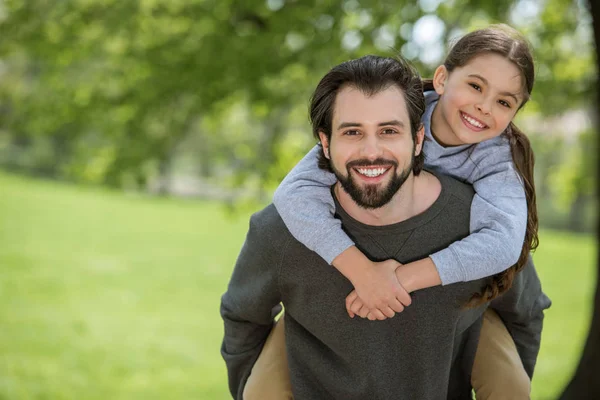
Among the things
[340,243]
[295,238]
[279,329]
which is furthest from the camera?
[279,329]

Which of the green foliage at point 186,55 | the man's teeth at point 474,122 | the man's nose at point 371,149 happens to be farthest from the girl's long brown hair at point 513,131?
the green foliage at point 186,55

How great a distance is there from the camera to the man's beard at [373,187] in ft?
5.85

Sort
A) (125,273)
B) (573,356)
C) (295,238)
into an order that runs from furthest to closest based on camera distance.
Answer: (125,273), (573,356), (295,238)

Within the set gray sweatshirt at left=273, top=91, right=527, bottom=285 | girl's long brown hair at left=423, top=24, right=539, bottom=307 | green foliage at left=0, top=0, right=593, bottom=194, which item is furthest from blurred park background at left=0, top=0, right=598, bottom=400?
gray sweatshirt at left=273, top=91, right=527, bottom=285

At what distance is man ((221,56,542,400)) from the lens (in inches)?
70.7

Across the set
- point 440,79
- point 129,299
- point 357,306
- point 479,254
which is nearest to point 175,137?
point 440,79

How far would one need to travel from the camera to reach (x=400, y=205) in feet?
6.13

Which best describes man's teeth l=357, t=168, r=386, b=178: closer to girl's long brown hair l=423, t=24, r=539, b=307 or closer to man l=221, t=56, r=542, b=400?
man l=221, t=56, r=542, b=400

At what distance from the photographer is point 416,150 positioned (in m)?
1.88

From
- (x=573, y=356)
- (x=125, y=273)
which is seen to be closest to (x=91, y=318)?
(x=125, y=273)

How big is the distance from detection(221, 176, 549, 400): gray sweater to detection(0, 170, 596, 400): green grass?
2696 millimetres

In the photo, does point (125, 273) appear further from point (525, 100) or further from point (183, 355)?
point (525, 100)

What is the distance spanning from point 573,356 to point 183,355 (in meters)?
6.35

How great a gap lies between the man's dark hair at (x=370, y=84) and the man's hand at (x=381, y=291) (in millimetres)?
332
